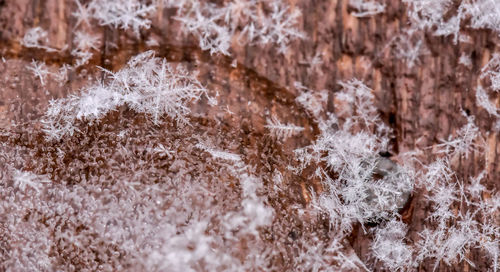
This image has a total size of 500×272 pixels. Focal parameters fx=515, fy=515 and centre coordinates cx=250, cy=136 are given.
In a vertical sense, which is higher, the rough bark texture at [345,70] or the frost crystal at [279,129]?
the rough bark texture at [345,70]

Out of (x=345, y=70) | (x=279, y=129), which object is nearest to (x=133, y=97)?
(x=279, y=129)

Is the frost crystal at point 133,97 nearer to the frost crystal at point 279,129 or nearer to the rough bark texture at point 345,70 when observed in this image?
the rough bark texture at point 345,70

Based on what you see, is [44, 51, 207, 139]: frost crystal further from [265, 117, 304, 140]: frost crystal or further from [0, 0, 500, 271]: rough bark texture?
[265, 117, 304, 140]: frost crystal

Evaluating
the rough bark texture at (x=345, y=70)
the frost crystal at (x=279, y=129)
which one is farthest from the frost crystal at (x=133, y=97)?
the frost crystal at (x=279, y=129)

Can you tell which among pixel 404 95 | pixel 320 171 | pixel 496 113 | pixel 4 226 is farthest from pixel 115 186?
pixel 496 113

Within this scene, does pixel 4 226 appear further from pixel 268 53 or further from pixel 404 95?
pixel 404 95

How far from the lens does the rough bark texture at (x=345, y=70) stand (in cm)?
97

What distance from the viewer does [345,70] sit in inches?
39.1

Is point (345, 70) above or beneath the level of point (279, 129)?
above

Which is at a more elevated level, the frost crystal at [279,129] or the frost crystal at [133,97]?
the frost crystal at [133,97]

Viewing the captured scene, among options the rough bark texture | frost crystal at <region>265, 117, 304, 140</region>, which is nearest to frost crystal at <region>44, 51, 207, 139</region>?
the rough bark texture

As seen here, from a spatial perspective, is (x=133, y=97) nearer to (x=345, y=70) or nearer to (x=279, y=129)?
(x=279, y=129)

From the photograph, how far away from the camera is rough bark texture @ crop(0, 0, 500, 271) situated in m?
0.97

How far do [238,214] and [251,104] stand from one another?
0.21m
